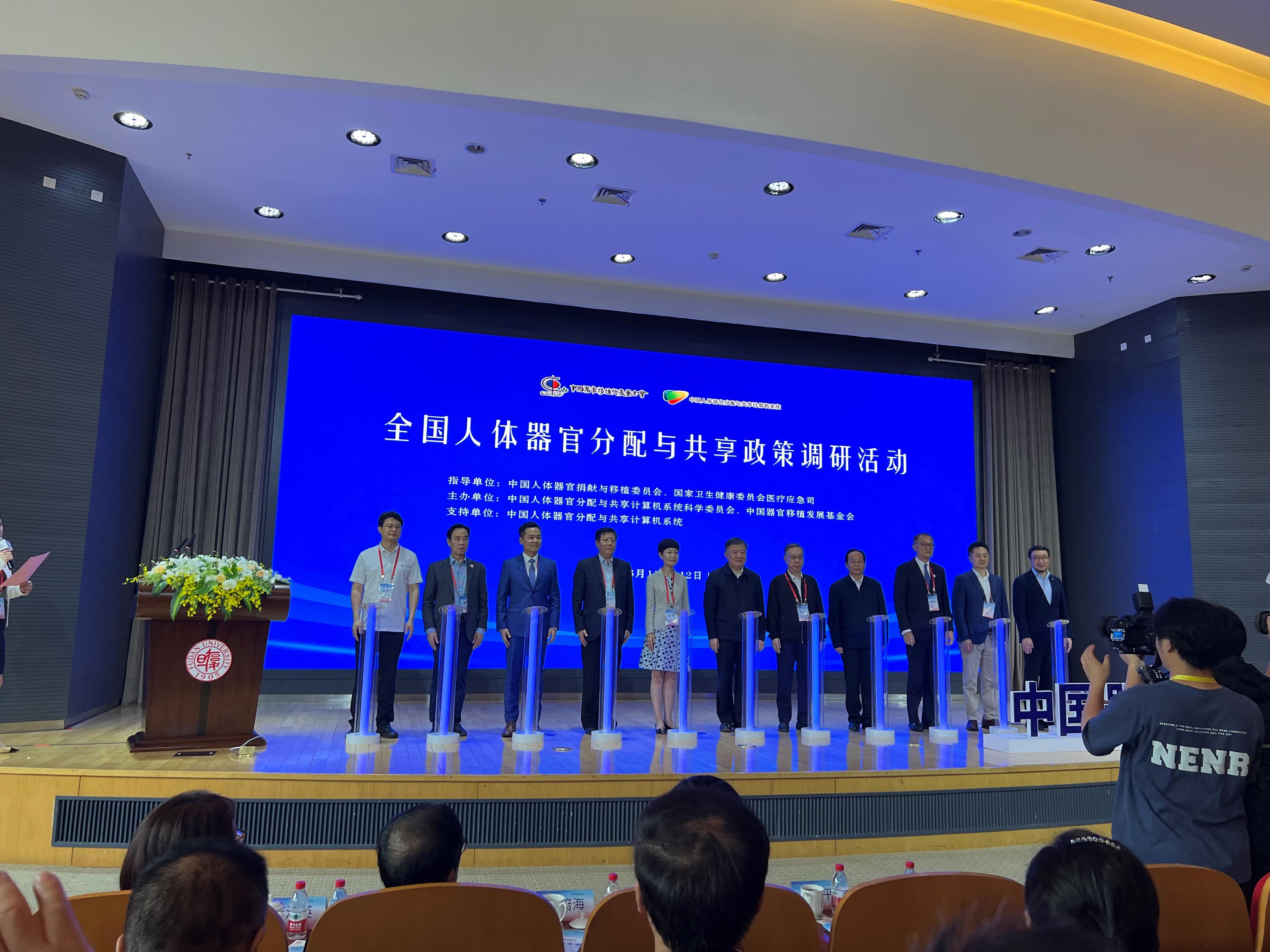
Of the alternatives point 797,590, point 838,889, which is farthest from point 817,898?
point 797,590

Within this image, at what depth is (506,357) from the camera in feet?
25.2

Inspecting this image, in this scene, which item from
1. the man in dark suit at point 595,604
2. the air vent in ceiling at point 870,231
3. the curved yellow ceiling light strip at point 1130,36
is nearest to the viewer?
the curved yellow ceiling light strip at point 1130,36

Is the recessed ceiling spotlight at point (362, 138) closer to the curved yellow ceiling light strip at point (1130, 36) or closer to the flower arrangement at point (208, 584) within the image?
the flower arrangement at point (208, 584)

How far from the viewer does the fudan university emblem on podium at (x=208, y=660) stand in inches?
177

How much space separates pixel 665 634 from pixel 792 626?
93 cm

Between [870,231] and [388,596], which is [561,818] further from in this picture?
[870,231]

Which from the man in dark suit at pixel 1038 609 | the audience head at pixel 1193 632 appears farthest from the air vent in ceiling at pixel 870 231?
the audience head at pixel 1193 632

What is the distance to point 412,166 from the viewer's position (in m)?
5.71

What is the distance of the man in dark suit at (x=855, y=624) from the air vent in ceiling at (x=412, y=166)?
3.82 metres

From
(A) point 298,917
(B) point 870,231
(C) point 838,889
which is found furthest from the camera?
(B) point 870,231

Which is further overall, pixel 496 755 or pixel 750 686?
pixel 750 686

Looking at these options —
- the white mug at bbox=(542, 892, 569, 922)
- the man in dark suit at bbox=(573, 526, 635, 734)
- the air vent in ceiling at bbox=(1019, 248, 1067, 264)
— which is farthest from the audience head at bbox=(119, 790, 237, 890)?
the air vent in ceiling at bbox=(1019, 248, 1067, 264)

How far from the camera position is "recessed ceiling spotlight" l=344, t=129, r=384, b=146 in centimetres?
533

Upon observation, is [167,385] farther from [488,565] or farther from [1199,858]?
[1199,858]
